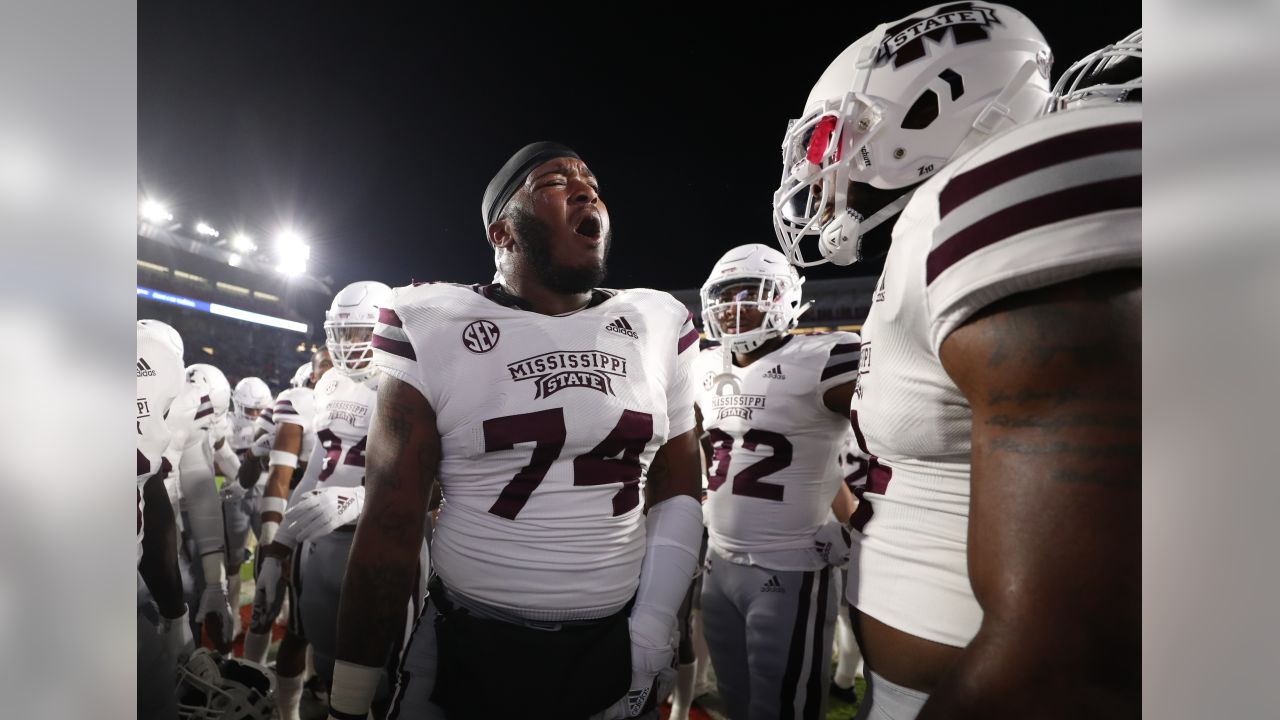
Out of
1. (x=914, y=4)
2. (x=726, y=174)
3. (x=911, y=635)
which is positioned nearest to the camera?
(x=911, y=635)

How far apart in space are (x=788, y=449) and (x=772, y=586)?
1.88ft

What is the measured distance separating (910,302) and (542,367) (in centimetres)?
91

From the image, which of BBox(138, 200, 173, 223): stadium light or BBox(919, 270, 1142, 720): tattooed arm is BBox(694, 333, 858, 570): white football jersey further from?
BBox(138, 200, 173, 223): stadium light

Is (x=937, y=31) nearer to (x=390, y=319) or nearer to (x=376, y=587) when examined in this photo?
(x=390, y=319)

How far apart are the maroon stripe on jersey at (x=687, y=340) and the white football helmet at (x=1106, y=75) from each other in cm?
100

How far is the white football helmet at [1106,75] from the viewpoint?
3.18ft

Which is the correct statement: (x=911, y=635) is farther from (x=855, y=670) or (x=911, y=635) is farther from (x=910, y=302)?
(x=855, y=670)

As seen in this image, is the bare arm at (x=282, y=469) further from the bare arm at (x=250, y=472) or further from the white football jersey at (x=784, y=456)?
the white football jersey at (x=784, y=456)

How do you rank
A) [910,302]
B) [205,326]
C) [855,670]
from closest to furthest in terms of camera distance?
[910,302]
[855,670]
[205,326]

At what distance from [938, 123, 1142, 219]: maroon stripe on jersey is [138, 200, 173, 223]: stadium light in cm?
1933

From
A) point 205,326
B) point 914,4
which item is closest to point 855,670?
point 914,4

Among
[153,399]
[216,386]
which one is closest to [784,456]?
[153,399]
